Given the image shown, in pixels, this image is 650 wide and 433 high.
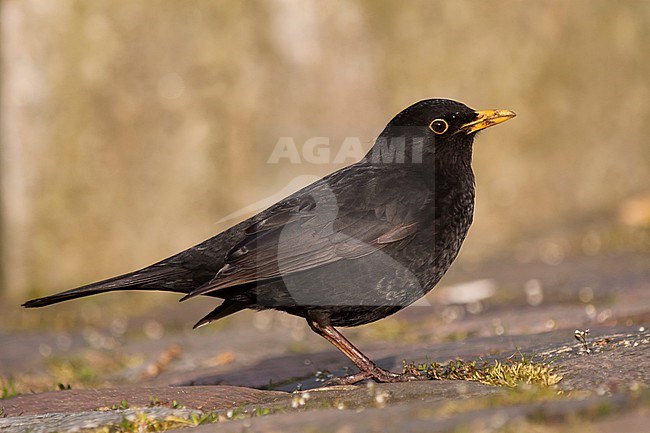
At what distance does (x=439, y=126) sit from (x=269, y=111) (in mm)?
5111

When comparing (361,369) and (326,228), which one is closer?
(361,369)

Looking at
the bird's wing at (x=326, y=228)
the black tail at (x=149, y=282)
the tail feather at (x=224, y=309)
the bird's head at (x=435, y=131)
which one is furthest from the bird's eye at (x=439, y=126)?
the black tail at (x=149, y=282)

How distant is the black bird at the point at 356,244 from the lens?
192 inches

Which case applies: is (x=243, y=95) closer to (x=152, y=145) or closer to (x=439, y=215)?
(x=152, y=145)

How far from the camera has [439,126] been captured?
5500 millimetres

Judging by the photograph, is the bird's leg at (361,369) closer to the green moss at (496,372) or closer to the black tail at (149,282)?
the green moss at (496,372)

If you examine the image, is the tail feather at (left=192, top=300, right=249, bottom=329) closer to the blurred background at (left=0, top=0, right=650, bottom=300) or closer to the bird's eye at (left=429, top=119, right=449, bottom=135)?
the bird's eye at (left=429, top=119, right=449, bottom=135)

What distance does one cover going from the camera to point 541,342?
5.51 m

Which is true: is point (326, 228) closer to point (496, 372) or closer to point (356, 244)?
point (356, 244)

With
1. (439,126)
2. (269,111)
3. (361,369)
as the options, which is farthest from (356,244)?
(269,111)

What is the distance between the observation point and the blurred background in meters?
10.2

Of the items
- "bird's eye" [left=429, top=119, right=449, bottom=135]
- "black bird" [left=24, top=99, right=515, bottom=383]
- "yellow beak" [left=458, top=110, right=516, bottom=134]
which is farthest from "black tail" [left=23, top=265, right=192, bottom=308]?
"yellow beak" [left=458, top=110, right=516, bottom=134]

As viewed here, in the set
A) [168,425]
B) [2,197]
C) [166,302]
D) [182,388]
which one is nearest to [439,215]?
[182,388]

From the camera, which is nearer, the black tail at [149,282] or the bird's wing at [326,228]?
the bird's wing at [326,228]
